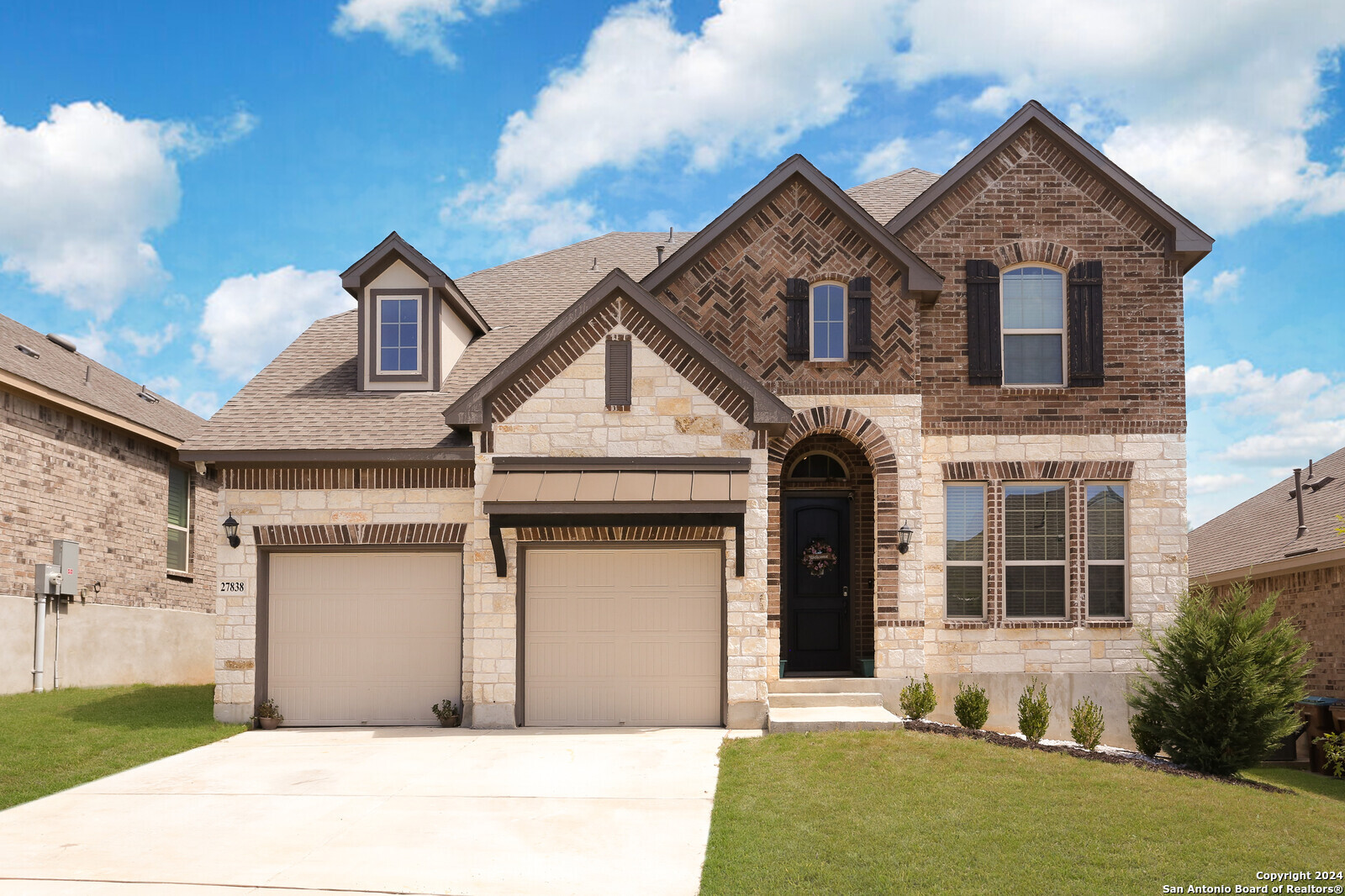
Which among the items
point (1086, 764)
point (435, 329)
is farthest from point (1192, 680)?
point (435, 329)

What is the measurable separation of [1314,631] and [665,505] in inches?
469

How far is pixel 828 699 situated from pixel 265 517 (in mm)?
8076

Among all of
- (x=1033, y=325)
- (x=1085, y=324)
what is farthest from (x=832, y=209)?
(x=1085, y=324)

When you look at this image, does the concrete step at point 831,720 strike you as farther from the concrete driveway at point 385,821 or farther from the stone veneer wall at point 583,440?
the stone veneer wall at point 583,440

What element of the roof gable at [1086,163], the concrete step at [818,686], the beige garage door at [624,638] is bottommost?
the concrete step at [818,686]

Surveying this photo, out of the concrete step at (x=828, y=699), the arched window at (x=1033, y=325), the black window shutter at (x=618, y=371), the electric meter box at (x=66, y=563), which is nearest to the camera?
the black window shutter at (x=618, y=371)

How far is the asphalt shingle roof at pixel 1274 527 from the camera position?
61.4 ft

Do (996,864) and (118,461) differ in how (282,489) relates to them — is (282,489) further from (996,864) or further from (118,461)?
(996,864)

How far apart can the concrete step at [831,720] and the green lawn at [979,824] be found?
61 cm

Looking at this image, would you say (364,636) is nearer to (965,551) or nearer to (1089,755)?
(965,551)

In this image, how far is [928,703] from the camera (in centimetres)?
1407

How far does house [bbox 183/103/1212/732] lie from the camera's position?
1402 centimetres

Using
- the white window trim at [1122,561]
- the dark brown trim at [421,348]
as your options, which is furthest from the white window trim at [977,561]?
the dark brown trim at [421,348]

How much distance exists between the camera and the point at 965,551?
1586 centimetres
